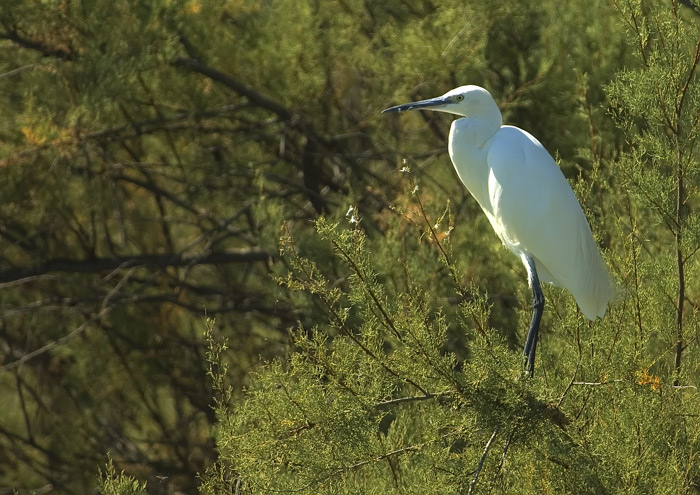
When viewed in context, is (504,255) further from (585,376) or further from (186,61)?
(186,61)

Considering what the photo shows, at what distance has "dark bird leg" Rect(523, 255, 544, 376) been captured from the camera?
2541mm

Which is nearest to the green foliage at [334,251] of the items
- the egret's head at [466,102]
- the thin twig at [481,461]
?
the thin twig at [481,461]

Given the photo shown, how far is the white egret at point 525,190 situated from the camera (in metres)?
2.87

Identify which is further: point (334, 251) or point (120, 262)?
point (120, 262)

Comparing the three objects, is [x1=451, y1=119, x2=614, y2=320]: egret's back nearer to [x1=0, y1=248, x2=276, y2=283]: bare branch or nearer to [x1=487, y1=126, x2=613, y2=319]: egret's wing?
[x1=487, y1=126, x2=613, y2=319]: egret's wing

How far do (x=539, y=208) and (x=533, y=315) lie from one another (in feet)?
1.14

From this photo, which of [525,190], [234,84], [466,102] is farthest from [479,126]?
[234,84]

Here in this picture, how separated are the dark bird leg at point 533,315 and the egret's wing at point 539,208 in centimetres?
7

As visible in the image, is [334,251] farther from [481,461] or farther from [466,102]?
[466,102]

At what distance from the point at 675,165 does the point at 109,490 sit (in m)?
1.51

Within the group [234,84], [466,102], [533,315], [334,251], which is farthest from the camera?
[234,84]

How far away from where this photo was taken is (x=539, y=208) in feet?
9.45

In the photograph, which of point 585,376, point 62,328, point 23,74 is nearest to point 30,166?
point 23,74

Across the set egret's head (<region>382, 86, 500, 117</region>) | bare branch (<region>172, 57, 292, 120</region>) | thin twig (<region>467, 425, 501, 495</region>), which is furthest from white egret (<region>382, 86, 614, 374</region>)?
bare branch (<region>172, 57, 292, 120</region>)
